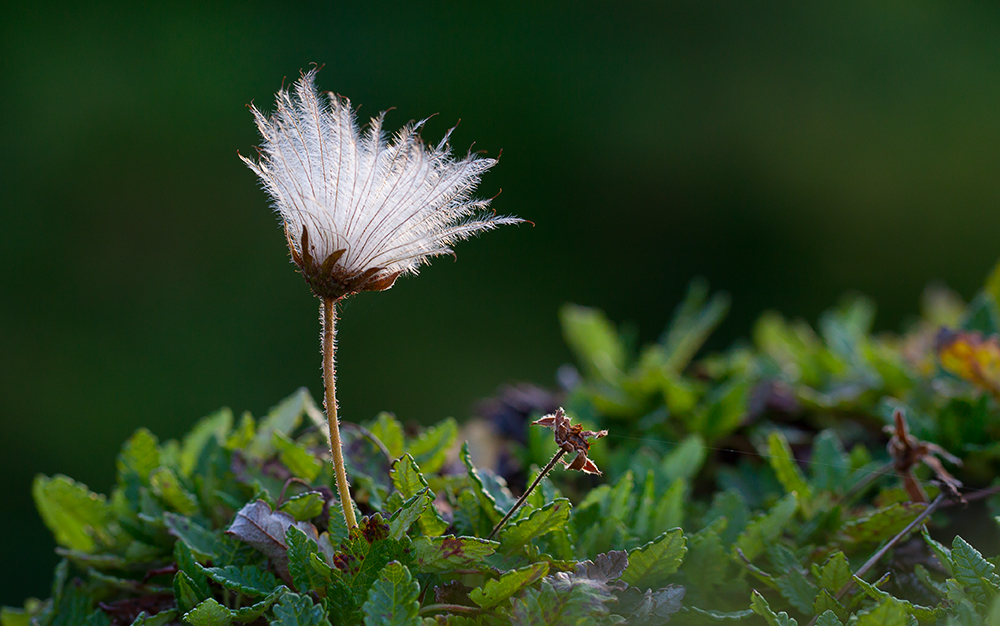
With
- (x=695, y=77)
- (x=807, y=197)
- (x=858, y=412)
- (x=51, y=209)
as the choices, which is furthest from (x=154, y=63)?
(x=858, y=412)

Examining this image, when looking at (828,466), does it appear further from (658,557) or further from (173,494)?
(173,494)

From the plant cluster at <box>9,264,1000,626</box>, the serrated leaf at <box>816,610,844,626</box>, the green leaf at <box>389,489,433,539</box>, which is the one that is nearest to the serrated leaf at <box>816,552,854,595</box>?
the plant cluster at <box>9,264,1000,626</box>

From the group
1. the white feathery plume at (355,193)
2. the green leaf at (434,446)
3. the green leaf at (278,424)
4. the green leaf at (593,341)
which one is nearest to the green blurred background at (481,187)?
the green leaf at (593,341)

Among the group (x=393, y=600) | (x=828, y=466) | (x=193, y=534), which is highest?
(x=828, y=466)

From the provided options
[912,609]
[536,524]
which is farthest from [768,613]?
[536,524]

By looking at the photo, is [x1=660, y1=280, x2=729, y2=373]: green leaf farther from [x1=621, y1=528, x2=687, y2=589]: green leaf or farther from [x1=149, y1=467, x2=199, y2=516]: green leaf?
[x1=149, y1=467, x2=199, y2=516]: green leaf
